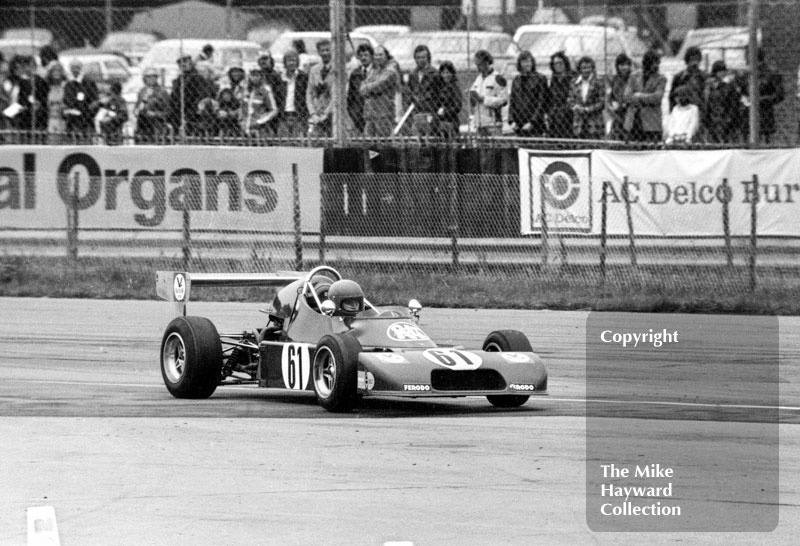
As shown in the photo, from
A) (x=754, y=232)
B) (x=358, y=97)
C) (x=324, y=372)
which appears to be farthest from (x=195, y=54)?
(x=324, y=372)

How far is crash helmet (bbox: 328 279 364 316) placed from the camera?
9.07 m

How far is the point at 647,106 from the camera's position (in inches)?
677

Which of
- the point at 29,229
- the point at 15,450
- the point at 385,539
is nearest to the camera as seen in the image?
the point at 385,539

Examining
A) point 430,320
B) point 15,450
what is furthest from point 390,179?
point 15,450

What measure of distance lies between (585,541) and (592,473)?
1.24 m

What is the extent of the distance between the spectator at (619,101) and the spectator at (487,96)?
1245mm

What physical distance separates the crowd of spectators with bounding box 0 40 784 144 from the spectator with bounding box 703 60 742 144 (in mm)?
12

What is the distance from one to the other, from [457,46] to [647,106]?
441cm

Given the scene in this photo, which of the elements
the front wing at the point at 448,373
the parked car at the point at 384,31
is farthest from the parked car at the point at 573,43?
the front wing at the point at 448,373

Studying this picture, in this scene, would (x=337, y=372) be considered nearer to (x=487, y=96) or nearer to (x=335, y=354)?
(x=335, y=354)

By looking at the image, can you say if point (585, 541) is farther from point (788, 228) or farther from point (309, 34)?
point (309, 34)

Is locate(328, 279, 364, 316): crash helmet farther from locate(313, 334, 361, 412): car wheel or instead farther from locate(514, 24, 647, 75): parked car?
locate(514, 24, 647, 75): parked car

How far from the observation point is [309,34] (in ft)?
83.3

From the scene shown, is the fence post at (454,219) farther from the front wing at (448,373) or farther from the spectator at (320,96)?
the front wing at (448,373)
